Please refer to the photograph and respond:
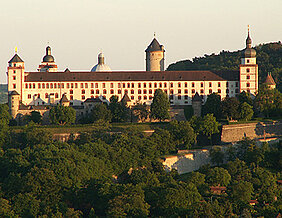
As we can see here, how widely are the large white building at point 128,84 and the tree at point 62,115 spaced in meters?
7.19

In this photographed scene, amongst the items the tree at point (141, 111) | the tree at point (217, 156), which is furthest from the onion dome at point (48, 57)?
the tree at point (217, 156)

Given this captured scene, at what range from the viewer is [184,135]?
3733 inches

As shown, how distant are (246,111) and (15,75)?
3407cm

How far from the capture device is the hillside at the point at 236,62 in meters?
134

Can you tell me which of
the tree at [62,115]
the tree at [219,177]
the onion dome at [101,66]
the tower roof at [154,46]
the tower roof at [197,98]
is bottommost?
the tree at [219,177]

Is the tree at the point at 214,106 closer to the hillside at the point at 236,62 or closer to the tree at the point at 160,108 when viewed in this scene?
the tree at the point at 160,108

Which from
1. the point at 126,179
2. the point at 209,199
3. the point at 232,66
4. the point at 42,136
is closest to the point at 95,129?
the point at 42,136

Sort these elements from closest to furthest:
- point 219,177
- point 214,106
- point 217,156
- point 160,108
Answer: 1. point 219,177
2. point 217,156
3. point 214,106
4. point 160,108

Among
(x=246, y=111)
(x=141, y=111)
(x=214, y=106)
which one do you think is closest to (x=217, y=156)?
(x=246, y=111)

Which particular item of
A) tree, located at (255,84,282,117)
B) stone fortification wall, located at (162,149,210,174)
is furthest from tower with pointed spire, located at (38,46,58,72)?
stone fortification wall, located at (162,149,210,174)

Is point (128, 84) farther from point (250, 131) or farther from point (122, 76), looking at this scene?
point (250, 131)

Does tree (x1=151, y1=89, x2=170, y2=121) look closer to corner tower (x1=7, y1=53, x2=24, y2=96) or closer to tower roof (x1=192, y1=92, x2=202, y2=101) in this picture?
tower roof (x1=192, y1=92, x2=202, y2=101)

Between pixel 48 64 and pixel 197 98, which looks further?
pixel 48 64

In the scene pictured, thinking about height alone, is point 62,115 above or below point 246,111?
below
